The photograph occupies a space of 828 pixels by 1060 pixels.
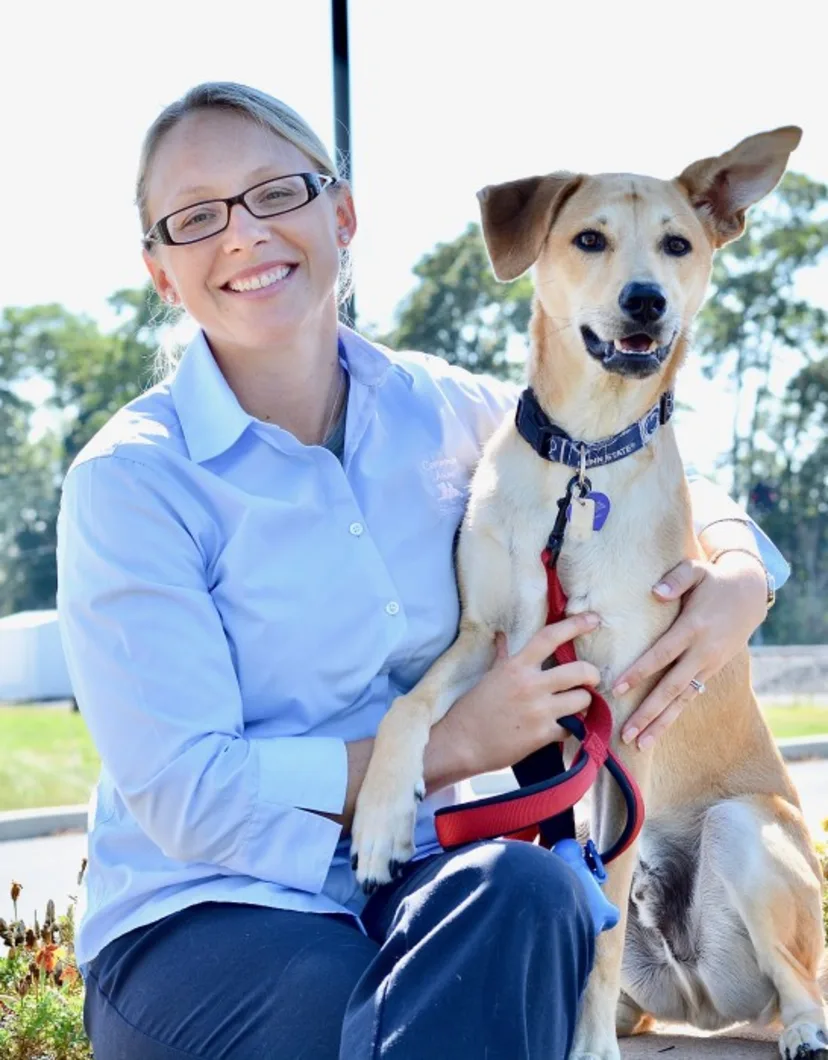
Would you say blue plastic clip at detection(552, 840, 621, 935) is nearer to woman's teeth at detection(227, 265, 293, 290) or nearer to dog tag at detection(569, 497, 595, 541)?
dog tag at detection(569, 497, 595, 541)

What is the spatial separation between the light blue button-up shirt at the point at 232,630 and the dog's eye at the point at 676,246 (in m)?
0.60

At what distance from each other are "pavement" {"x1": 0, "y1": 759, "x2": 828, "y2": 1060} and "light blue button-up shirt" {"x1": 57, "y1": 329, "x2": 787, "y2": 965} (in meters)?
0.56

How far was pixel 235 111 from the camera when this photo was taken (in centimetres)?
204

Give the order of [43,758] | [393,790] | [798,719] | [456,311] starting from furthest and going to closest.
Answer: [456,311] → [798,719] → [43,758] → [393,790]

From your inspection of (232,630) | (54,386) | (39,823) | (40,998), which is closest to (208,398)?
(232,630)

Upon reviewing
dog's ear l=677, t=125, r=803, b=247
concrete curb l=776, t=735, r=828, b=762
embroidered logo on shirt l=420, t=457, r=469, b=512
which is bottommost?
concrete curb l=776, t=735, r=828, b=762

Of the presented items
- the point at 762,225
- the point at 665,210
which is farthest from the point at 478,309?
the point at 665,210

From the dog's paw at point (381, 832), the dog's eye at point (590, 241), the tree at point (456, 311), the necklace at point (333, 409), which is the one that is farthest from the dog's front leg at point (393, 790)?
the tree at point (456, 311)

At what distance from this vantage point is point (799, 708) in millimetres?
10805

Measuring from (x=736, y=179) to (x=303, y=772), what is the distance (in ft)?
4.62

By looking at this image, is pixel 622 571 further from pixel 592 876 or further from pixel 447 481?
pixel 592 876

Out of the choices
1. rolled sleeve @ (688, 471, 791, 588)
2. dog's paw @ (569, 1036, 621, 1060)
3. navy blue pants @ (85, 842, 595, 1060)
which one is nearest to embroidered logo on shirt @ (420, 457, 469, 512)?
rolled sleeve @ (688, 471, 791, 588)

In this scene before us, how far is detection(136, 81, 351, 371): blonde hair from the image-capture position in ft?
6.70

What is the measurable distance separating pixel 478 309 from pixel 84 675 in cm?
1181
